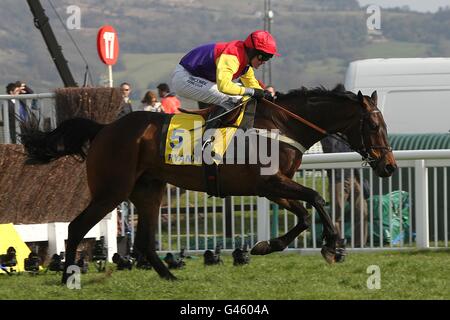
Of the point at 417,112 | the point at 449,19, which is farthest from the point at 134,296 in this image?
the point at 449,19

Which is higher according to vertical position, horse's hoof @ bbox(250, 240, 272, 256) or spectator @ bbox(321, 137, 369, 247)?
spectator @ bbox(321, 137, 369, 247)

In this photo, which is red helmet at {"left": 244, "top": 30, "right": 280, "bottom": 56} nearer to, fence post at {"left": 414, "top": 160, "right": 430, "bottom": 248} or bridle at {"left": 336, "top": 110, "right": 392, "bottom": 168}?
bridle at {"left": 336, "top": 110, "right": 392, "bottom": 168}

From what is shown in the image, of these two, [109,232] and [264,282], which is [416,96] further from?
[264,282]

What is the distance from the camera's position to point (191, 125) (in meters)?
9.12

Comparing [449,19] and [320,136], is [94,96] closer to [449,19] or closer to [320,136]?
[320,136]

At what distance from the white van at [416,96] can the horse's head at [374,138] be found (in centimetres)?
585

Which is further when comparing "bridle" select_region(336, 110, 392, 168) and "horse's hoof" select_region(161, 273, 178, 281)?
"bridle" select_region(336, 110, 392, 168)

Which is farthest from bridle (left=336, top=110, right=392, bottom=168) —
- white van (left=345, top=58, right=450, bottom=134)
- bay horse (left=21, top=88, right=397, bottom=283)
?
white van (left=345, top=58, right=450, bottom=134)

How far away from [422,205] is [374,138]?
93.6 inches

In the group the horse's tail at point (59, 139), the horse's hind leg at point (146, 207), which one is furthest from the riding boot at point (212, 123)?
the horse's tail at point (59, 139)

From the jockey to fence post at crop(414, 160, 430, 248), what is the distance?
244 cm

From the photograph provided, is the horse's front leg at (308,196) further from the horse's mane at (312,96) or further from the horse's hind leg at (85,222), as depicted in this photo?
the horse's hind leg at (85,222)

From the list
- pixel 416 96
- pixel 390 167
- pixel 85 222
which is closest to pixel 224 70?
pixel 390 167

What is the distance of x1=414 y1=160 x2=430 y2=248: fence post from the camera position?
11136mm
